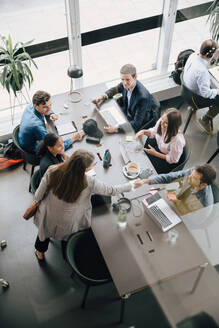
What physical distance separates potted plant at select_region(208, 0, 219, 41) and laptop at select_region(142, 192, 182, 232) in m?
3.44

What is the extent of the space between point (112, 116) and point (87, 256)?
1.68 meters

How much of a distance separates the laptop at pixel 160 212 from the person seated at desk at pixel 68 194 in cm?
24

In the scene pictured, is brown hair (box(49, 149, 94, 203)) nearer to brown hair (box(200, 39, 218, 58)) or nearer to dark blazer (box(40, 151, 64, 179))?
dark blazer (box(40, 151, 64, 179))

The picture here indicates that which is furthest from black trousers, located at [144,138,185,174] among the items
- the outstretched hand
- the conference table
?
the conference table

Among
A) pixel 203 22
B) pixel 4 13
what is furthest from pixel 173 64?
pixel 4 13

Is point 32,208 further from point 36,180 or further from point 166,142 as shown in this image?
point 166,142

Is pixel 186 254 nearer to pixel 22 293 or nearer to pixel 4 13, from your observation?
pixel 22 293

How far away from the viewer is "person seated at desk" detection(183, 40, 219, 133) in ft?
14.8

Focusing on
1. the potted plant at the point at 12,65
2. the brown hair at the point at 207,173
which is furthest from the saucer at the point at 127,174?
the potted plant at the point at 12,65

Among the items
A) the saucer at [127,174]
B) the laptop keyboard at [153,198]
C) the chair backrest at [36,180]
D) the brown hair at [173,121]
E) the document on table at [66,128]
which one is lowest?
the chair backrest at [36,180]

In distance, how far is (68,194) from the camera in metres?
2.93

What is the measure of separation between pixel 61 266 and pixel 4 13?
320 centimetres

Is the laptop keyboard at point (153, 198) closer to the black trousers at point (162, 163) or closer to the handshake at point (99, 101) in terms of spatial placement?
the black trousers at point (162, 163)

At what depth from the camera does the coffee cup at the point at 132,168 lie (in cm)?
346
